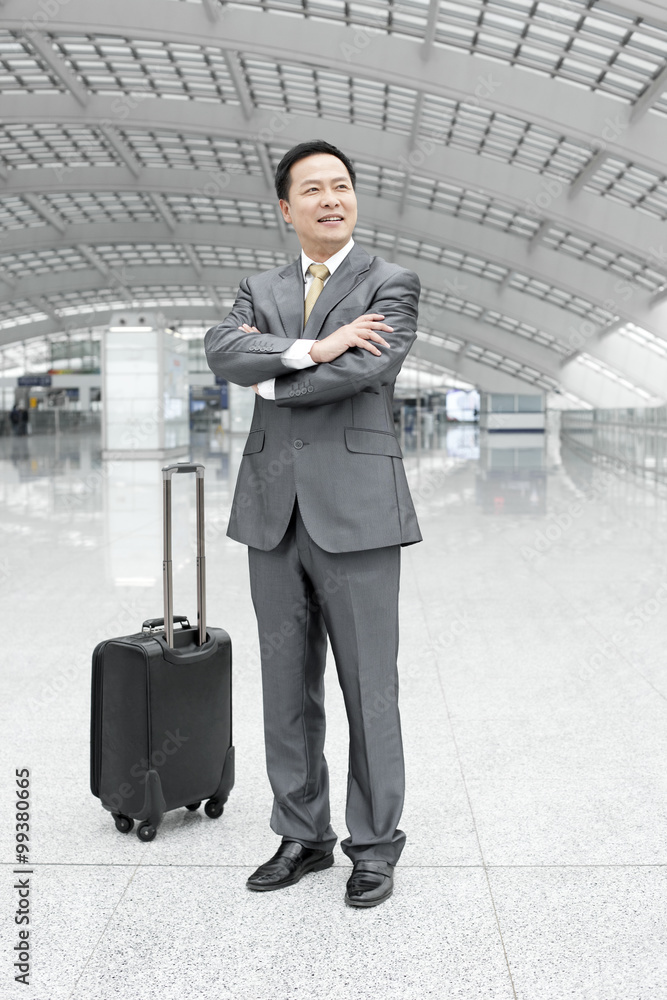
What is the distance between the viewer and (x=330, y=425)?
8.76 ft

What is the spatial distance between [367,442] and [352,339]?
0.98ft

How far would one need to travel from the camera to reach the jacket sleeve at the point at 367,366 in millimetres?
2527

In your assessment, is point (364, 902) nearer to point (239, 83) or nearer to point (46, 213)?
point (239, 83)

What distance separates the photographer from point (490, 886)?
273 centimetres

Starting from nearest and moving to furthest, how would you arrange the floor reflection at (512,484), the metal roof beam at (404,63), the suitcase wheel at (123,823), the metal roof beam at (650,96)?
the suitcase wheel at (123,823) → the floor reflection at (512,484) → the metal roof beam at (404,63) → the metal roof beam at (650,96)

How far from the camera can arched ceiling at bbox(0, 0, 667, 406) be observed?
822 inches

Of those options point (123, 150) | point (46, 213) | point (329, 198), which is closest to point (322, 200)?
point (329, 198)

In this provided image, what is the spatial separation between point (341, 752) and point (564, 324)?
46.7m

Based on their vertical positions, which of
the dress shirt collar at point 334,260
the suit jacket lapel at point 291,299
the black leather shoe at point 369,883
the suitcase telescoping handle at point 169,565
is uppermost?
the dress shirt collar at point 334,260

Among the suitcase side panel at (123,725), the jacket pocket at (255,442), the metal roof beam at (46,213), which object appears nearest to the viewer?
the jacket pocket at (255,442)

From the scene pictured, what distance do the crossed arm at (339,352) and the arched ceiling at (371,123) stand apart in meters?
16.8

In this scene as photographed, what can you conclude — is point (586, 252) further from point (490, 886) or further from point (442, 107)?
point (490, 886)

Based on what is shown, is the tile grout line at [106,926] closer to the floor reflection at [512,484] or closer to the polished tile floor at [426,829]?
the polished tile floor at [426,829]

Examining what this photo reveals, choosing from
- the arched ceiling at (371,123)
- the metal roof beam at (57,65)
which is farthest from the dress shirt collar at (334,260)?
the metal roof beam at (57,65)
